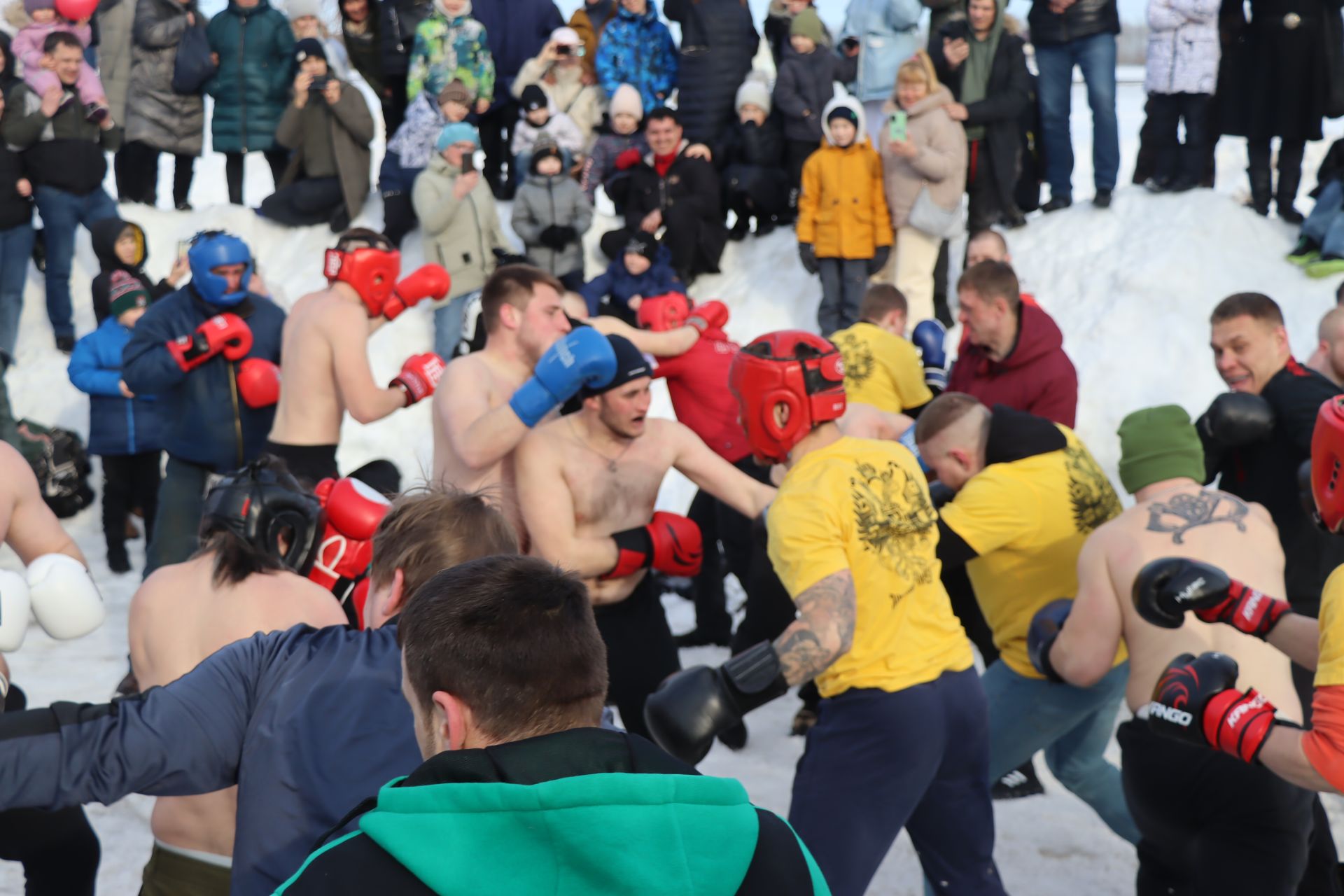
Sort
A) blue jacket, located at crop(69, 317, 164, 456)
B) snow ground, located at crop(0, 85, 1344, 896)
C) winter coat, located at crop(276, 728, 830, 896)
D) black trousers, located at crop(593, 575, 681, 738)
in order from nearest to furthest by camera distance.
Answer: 1. winter coat, located at crop(276, 728, 830, 896)
2. black trousers, located at crop(593, 575, 681, 738)
3. snow ground, located at crop(0, 85, 1344, 896)
4. blue jacket, located at crop(69, 317, 164, 456)

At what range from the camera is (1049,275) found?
9.39 m

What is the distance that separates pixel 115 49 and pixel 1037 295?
7363 mm

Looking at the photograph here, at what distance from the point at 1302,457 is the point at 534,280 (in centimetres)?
274

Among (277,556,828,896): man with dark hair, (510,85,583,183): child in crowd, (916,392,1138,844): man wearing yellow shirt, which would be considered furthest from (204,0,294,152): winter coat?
(277,556,828,896): man with dark hair

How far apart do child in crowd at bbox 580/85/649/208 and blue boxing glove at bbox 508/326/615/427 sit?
554 centimetres

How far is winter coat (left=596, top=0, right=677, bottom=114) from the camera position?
32.5 feet

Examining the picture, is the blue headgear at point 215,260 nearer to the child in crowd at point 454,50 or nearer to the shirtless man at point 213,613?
the shirtless man at point 213,613

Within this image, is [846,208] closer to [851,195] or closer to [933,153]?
[851,195]

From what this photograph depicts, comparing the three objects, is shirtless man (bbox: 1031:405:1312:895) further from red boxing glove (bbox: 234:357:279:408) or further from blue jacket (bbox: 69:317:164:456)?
blue jacket (bbox: 69:317:164:456)

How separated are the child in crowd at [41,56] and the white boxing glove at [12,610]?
304 inches

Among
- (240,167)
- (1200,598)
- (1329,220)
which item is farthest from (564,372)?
(240,167)

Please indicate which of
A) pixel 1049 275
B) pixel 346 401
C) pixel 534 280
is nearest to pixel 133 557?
pixel 346 401

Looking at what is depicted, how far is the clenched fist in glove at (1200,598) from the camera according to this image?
3.00 m

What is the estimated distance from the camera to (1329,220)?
28.0 ft
